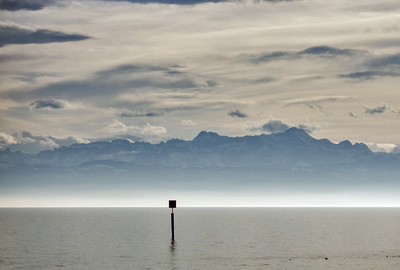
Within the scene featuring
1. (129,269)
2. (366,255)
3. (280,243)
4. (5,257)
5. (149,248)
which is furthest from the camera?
(280,243)

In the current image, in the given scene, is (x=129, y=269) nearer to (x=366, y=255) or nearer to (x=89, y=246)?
(x=89, y=246)

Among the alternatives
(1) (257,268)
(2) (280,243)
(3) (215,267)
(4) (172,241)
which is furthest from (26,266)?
(2) (280,243)

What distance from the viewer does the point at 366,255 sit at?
80000 millimetres

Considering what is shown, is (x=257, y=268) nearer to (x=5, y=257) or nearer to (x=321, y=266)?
(x=321, y=266)

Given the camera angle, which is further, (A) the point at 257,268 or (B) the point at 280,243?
(B) the point at 280,243

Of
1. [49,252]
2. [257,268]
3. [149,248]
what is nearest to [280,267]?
[257,268]

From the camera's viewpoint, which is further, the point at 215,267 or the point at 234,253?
the point at 234,253

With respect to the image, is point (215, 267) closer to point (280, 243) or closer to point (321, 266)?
point (321, 266)

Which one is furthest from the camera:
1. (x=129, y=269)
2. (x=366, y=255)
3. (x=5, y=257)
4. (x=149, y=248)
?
(x=149, y=248)

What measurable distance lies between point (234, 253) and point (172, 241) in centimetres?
2458

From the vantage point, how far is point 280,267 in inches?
2574

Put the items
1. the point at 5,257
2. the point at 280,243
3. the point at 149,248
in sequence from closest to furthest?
the point at 5,257 → the point at 149,248 → the point at 280,243

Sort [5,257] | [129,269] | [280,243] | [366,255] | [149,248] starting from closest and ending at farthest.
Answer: [129,269] < [5,257] < [366,255] < [149,248] < [280,243]

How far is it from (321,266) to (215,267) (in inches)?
580
